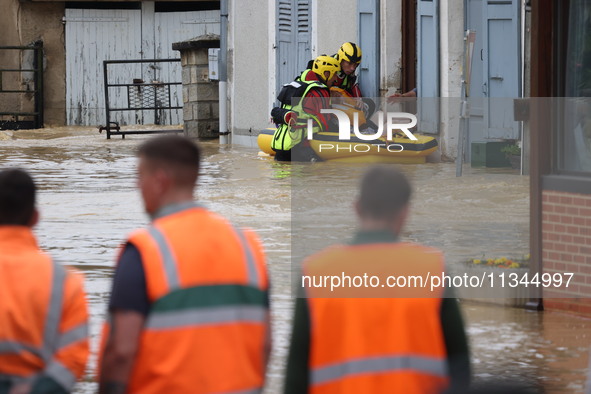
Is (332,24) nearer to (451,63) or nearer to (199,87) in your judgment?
(451,63)

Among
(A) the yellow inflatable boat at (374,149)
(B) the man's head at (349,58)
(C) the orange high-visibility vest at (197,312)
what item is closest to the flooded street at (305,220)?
(A) the yellow inflatable boat at (374,149)

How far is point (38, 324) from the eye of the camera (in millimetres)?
3748

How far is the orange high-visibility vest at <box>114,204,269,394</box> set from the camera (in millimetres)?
3496

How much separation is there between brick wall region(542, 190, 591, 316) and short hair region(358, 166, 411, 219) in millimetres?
4079

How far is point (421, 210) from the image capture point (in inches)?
475

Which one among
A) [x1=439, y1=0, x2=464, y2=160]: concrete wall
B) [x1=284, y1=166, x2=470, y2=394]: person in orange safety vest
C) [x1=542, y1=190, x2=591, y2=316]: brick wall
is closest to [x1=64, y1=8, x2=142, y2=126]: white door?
[x1=439, y1=0, x2=464, y2=160]: concrete wall

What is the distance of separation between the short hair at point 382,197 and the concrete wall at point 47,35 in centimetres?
2386

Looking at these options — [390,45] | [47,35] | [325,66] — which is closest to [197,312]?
[325,66]

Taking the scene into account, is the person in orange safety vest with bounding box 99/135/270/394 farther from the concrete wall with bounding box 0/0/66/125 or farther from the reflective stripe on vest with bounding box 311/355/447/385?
the concrete wall with bounding box 0/0/66/125

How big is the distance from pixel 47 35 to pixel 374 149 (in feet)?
39.6

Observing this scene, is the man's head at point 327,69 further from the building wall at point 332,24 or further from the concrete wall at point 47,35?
the concrete wall at point 47,35

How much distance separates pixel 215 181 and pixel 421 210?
3.68 metres

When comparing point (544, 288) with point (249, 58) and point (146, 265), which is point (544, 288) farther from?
point (249, 58)

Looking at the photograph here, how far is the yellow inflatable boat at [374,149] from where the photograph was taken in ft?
54.8
